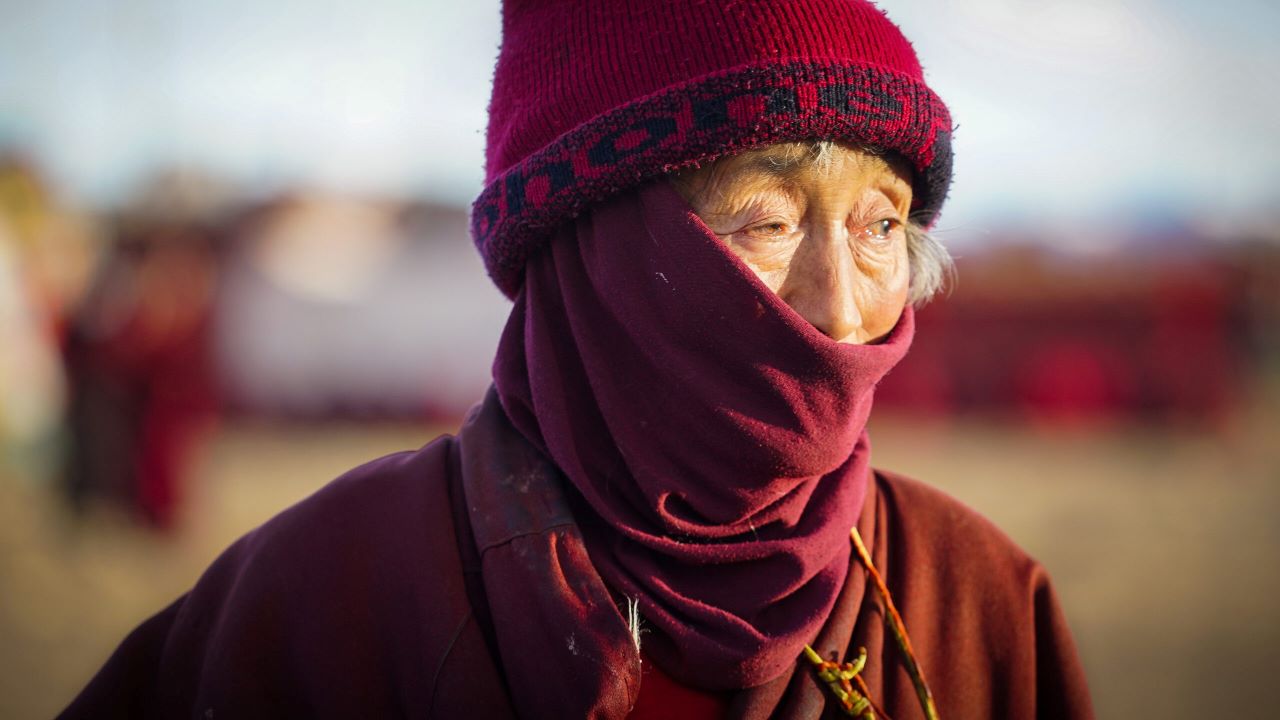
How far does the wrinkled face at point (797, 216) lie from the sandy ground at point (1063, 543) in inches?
175

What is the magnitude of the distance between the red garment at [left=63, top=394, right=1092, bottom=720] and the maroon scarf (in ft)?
0.43

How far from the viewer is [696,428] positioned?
1.56m

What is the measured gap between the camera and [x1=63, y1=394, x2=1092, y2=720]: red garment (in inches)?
61.7

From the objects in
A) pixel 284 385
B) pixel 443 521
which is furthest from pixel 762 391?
pixel 284 385

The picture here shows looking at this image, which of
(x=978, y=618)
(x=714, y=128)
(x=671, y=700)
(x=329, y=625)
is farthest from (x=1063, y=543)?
(x=329, y=625)

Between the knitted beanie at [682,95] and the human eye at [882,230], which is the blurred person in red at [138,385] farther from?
the human eye at [882,230]

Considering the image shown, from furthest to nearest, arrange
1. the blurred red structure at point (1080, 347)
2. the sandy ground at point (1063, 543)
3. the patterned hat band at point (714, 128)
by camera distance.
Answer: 1. the blurred red structure at point (1080, 347)
2. the sandy ground at point (1063, 543)
3. the patterned hat band at point (714, 128)

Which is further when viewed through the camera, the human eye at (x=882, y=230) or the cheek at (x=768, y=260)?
the human eye at (x=882, y=230)

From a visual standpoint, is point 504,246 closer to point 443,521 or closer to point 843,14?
point 443,521

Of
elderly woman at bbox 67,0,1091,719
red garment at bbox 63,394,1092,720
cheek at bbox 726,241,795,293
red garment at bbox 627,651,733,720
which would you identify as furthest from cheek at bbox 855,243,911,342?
red garment at bbox 627,651,733,720

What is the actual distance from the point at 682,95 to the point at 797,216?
0.98 feet

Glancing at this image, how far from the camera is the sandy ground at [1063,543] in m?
5.60

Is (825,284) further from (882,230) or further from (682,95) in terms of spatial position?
(682,95)

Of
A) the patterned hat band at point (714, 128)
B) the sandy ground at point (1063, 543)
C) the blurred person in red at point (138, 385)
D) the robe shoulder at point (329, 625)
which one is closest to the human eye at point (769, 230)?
the patterned hat band at point (714, 128)
